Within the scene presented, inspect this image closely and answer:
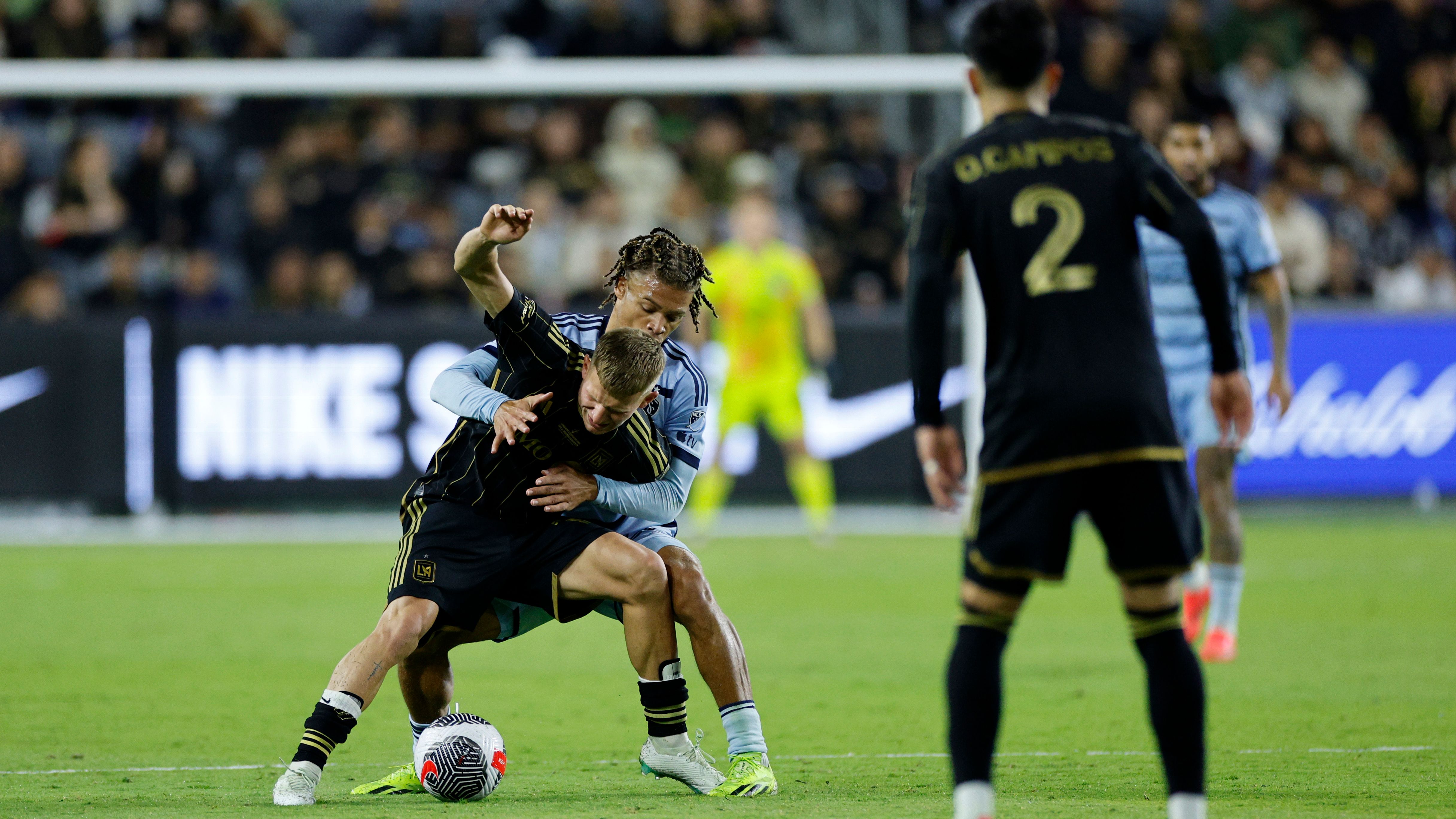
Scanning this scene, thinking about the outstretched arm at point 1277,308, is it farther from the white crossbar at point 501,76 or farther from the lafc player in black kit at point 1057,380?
the white crossbar at point 501,76

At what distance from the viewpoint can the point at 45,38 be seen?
47.9 feet

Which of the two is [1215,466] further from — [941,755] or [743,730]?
[743,730]

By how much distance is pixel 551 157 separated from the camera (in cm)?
1526

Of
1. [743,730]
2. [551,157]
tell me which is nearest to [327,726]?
[743,730]

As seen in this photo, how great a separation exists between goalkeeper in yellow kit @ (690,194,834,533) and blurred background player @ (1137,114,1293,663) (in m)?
4.84

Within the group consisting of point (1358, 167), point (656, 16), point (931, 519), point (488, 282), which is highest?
point (656, 16)

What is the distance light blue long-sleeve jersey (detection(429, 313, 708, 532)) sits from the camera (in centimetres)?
487

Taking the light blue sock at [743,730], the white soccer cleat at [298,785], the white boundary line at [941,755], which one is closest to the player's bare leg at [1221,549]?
the white boundary line at [941,755]

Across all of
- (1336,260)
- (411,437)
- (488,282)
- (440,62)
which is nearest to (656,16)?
(440,62)

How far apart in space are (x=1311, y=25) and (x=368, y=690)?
15.4 metres

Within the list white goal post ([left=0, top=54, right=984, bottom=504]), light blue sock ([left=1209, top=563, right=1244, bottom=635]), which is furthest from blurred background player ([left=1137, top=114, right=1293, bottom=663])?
white goal post ([left=0, top=54, right=984, bottom=504])

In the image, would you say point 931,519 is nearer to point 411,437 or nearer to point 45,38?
point 411,437

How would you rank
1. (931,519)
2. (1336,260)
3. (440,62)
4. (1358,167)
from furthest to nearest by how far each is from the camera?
(1358,167) < (1336,260) < (931,519) < (440,62)

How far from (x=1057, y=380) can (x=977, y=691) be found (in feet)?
2.24
